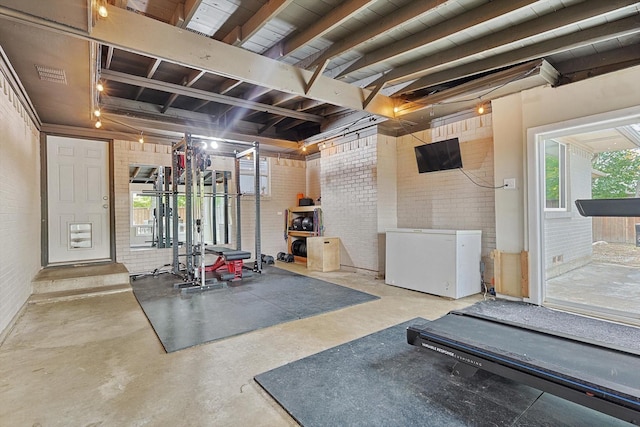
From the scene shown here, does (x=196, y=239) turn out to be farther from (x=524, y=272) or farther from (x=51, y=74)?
(x=524, y=272)

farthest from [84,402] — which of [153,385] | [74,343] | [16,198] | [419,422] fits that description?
[16,198]

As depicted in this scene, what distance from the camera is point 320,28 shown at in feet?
10.2

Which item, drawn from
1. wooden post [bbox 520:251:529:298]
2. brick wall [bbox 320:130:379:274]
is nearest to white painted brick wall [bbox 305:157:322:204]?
brick wall [bbox 320:130:379:274]

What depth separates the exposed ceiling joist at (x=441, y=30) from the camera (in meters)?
2.82

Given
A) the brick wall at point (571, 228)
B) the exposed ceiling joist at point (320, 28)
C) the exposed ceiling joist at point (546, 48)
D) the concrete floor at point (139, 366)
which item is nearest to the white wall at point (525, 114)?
the exposed ceiling joist at point (546, 48)

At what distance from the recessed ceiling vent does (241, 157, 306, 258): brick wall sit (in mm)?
4289

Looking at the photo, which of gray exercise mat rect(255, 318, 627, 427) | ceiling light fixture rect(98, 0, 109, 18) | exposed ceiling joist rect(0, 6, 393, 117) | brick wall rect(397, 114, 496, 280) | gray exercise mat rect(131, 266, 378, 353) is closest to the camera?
gray exercise mat rect(255, 318, 627, 427)

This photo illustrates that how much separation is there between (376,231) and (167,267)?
4279 mm

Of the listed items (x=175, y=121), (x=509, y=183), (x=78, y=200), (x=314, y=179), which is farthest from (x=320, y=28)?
(x=78, y=200)

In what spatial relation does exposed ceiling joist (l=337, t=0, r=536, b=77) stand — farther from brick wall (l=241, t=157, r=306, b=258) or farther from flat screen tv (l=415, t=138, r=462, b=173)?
brick wall (l=241, t=157, r=306, b=258)

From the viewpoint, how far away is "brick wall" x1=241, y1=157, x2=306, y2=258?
7.42 meters

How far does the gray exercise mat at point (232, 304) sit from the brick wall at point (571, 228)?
3.12 metres

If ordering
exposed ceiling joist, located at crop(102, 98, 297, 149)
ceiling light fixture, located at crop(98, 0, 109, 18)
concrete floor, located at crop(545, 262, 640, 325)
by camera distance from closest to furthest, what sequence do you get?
ceiling light fixture, located at crop(98, 0, 109, 18), concrete floor, located at crop(545, 262, 640, 325), exposed ceiling joist, located at crop(102, 98, 297, 149)

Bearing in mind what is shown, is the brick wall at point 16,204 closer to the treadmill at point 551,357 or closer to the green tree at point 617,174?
the treadmill at point 551,357
